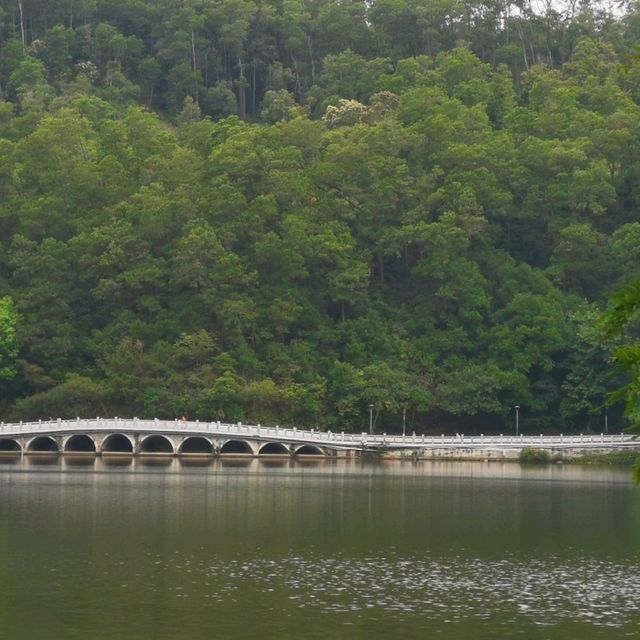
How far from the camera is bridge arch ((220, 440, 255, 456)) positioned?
85.7m

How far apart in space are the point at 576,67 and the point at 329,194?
34.5 metres

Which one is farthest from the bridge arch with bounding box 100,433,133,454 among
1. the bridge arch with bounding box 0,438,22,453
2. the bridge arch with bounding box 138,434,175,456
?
the bridge arch with bounding box 0,438,22,453

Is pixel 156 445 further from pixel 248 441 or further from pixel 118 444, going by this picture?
pixel 248 441

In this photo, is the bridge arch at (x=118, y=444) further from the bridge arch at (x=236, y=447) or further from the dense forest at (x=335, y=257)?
the bridge arch at (x=236, y=447)

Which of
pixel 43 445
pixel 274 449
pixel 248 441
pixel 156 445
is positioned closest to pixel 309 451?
A: pixel 274 449

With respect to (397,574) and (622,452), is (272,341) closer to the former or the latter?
(622,452)

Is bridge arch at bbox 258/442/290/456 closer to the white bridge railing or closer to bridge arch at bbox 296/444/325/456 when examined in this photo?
bridge arch at bbox 296/444/325/456

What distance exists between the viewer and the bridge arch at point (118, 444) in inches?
3386

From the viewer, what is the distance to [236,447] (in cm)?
8675

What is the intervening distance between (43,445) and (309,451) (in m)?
15.6

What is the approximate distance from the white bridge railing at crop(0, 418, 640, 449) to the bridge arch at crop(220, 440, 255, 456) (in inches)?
49.7

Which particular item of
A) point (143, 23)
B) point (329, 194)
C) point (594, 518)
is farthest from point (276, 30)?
point (594, 518)

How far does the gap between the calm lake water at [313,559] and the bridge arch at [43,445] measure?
1908cm

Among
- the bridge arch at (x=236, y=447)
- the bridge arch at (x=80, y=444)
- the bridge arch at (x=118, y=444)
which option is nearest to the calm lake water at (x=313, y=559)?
the bridge arch at (x=236, y=447)
